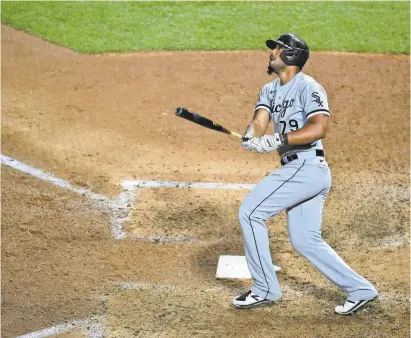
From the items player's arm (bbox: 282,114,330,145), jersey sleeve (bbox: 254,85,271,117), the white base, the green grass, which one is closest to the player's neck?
jersey sleeve (bbox: 254,85,271,117)

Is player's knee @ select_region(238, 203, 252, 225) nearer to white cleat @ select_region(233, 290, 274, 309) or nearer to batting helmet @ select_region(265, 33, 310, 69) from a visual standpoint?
white cleat @ select_region(233, 290, 274, 309)

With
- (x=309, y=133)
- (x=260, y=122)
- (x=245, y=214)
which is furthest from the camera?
(x=260, y=122)

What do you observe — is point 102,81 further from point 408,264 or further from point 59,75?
point 408,264

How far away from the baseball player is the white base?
0.57 meters

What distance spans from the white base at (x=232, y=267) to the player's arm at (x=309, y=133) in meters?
1.44

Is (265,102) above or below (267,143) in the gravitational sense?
above

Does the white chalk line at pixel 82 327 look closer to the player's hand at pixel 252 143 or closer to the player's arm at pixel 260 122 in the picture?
the player's hand at pixel 252 143

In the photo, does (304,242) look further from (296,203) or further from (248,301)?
(248,301)

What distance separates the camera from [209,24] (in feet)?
42.1

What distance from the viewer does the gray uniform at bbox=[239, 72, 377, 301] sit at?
267 inches

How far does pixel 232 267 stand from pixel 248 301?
28.8 inches

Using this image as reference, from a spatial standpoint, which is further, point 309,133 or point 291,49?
point 291,49

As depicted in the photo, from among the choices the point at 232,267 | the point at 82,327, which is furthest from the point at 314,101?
the point at 82,327

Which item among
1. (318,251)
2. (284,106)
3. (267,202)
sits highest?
(284,106)
